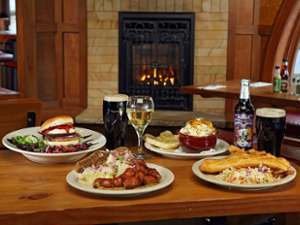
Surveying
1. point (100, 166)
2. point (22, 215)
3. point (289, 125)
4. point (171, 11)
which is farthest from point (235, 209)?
point (171, 11)

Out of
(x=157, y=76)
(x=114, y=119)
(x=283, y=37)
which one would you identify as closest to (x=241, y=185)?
(x=114, y=119)

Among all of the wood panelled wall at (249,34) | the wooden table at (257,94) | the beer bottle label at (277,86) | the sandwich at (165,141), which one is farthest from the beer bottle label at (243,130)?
the wood panelled wall at (249,34)

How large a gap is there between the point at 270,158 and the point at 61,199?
24.3 inches

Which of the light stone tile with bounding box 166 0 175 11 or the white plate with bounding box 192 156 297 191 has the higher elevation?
the light stone tile with bounding box 166 0 175 11

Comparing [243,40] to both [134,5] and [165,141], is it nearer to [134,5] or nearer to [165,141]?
[134,5]

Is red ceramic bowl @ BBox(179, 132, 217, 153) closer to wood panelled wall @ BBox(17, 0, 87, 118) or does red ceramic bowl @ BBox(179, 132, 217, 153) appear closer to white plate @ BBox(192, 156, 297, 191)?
white plate @ BBox(192, 156, 297, 191)

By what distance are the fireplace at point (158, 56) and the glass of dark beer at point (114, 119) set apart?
3.06m

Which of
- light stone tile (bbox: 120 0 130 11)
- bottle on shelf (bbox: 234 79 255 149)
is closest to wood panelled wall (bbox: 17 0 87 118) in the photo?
light stone tile (bbox: 120 0 130 11)

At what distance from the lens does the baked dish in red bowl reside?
1.84 m

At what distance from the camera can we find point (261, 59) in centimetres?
500

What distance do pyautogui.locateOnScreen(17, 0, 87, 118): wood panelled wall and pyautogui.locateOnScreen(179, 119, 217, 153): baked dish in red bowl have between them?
328cm

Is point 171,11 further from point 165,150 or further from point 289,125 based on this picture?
point 165,150

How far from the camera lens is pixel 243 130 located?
186cm

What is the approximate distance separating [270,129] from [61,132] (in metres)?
0.68
